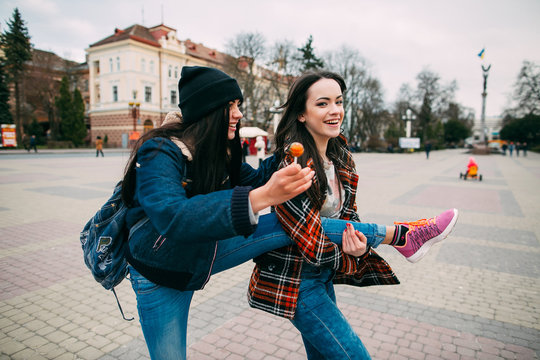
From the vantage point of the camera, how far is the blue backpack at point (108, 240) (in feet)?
5.09

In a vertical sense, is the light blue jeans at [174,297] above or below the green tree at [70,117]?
below

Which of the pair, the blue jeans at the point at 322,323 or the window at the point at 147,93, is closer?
the blue jeans at the point at 322,323

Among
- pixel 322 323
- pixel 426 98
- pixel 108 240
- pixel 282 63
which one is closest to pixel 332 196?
pixel 322 323

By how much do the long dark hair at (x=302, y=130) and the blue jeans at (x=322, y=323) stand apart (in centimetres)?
44

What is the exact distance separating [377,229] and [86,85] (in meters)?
62.9

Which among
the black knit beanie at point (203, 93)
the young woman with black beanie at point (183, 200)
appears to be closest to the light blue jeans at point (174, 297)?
the young woman with black beanie at point (183, 200)

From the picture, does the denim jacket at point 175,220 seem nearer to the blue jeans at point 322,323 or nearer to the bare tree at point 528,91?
the blue jeans at point 322,323

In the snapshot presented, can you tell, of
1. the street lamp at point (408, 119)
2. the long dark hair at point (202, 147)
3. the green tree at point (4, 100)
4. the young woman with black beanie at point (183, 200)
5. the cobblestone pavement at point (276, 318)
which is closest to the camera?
the young woman with black beanie at point (183, 200)

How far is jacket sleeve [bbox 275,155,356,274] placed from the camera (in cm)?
156

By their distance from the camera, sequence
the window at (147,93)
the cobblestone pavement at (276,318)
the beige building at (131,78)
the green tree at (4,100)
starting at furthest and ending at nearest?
the window at (147,93) → the beige building at (131,78) → the green tree at (4,100) → the cobblestone pavement at (276,318)

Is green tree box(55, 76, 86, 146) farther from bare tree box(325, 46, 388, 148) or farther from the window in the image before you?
bare tree box(325, 46, 388, 148)

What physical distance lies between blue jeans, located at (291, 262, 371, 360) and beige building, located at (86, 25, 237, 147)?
142ft

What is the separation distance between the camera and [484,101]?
1690 inches

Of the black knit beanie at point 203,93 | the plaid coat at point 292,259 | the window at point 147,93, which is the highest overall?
the window at point 147,93
